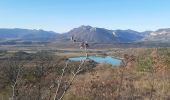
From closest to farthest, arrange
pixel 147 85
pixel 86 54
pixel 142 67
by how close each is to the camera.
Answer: pixel 86 54, pixel 147 85, pixel 142 67

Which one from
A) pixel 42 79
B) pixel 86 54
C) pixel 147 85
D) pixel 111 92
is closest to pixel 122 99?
pixel 111 92

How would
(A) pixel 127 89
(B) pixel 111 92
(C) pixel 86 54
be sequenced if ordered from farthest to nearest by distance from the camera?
(A) pixel 127 89 < (B) pixel 111 92 < (C) pixel 86 54

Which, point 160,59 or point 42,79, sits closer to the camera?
point 42,79

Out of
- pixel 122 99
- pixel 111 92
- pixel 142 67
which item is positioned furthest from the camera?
pixel 142 67

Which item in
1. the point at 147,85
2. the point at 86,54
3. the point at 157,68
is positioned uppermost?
the point at 86,54

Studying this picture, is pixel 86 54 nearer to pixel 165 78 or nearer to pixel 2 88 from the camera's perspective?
pixel 2 88

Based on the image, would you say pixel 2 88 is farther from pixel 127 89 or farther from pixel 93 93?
pixel 127 89

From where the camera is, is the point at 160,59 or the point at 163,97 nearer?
the point at 163,97

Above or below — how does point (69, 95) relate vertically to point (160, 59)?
below

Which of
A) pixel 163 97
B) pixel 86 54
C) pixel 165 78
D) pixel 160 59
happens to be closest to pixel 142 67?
pixel 165 78
